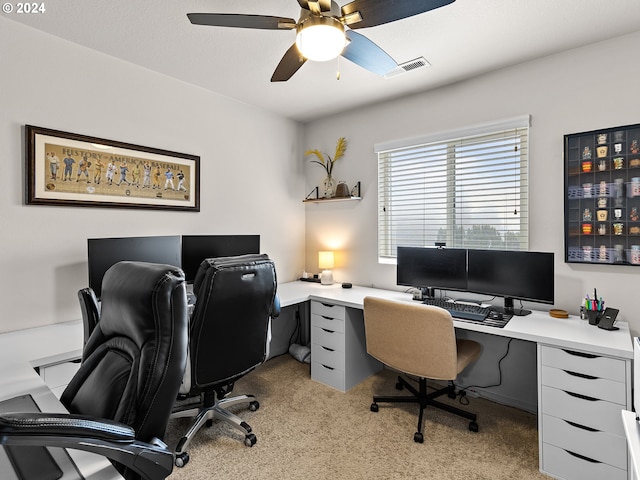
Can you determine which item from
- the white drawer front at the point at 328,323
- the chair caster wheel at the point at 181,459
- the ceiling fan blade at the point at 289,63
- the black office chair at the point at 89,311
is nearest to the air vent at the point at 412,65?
the ceiling fan blade at the point at 289,63

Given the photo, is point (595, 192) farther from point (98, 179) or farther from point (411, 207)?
point (98, 179)

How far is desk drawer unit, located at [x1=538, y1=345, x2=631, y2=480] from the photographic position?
5.43 feet

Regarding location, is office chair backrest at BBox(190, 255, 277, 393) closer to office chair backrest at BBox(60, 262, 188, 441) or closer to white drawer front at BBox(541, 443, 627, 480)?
office chair backrest at BBox(60, 262, 188, 441)

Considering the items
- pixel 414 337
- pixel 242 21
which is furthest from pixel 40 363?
pixel 414 337

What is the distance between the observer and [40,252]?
2121 mm

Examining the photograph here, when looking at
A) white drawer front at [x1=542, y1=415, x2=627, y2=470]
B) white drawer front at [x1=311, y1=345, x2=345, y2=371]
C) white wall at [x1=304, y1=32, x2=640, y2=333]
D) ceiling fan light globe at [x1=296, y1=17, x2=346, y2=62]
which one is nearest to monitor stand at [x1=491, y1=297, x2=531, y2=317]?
white wall at [x1=304, y1=32, x2=640, y2=333]

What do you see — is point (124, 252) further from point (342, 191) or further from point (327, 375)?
point (342, 191)

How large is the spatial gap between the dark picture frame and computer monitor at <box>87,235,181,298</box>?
36 cm

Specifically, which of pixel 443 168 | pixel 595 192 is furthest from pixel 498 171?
pixel 595 192

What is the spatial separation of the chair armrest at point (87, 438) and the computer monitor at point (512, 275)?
225 centimetres

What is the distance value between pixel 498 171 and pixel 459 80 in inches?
31.8

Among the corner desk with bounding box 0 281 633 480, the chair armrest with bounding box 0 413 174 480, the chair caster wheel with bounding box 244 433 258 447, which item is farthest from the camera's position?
the chair caster wheel with bounding box 244 433 258 447

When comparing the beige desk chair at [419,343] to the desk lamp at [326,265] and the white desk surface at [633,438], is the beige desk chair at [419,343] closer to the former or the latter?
the white desk surface at [633,438]

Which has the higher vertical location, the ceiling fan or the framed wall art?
the ceiling fan
